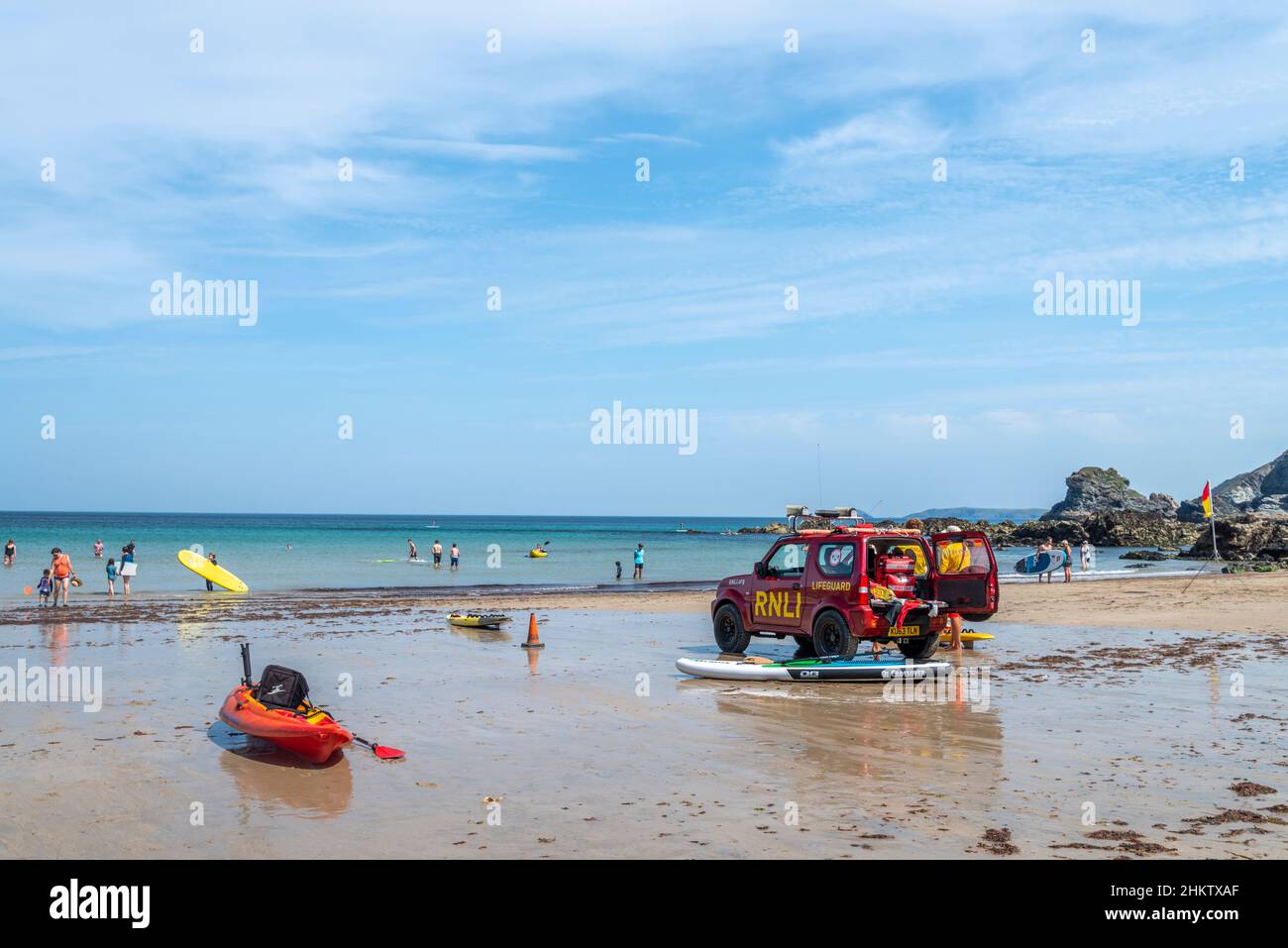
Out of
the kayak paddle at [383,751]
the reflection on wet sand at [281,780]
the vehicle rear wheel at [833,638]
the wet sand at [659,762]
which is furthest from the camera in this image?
the vehicle rear wheel at [833,638]

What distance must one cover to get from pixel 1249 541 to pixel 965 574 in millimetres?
50442

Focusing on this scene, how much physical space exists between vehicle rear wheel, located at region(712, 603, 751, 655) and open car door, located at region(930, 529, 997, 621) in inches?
138

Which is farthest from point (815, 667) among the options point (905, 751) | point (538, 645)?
point (538, 645)

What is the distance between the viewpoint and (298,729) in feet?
34.3

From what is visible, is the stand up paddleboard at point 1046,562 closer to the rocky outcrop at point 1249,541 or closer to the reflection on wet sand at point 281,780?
the rocky outcrop at point 1249,541

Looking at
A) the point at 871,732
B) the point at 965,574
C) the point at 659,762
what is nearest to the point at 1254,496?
the point at 965,574

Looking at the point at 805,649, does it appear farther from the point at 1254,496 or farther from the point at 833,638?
the point at 1254,496

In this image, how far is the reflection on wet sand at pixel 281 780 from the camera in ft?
29.4

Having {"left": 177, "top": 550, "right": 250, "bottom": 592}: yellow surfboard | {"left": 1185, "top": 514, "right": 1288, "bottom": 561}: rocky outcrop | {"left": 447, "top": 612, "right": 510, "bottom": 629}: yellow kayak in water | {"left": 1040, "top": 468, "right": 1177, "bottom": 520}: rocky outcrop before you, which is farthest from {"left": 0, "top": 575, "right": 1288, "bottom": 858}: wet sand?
{"left": 1040, "top": 468, "right": 1177, "bottom": 520}: rocky outcrop

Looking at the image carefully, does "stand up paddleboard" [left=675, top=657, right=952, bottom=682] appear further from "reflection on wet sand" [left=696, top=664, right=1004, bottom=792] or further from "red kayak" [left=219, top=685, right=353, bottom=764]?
"red kayak" [left=219, top=685, right=353, bottom=764]

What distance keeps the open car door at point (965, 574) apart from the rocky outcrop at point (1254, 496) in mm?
93258

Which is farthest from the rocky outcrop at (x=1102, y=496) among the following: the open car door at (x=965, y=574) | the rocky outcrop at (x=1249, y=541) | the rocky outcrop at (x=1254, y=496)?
the open car door at (x=965, y=574)

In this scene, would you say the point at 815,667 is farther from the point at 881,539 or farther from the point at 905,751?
the point at 905,751

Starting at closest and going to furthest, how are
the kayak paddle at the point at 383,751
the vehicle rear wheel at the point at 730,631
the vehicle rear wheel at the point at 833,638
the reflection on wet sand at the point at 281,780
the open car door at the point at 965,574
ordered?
1. the reflection on wet sand at the point at 281,780
2. the kayak paddle at the point at 383,751
3. the vehicle rear wheel at the point at 833,638
4. the open car door at the point at 965,574
5. the vehicle rear wheel at the point at 730,631
